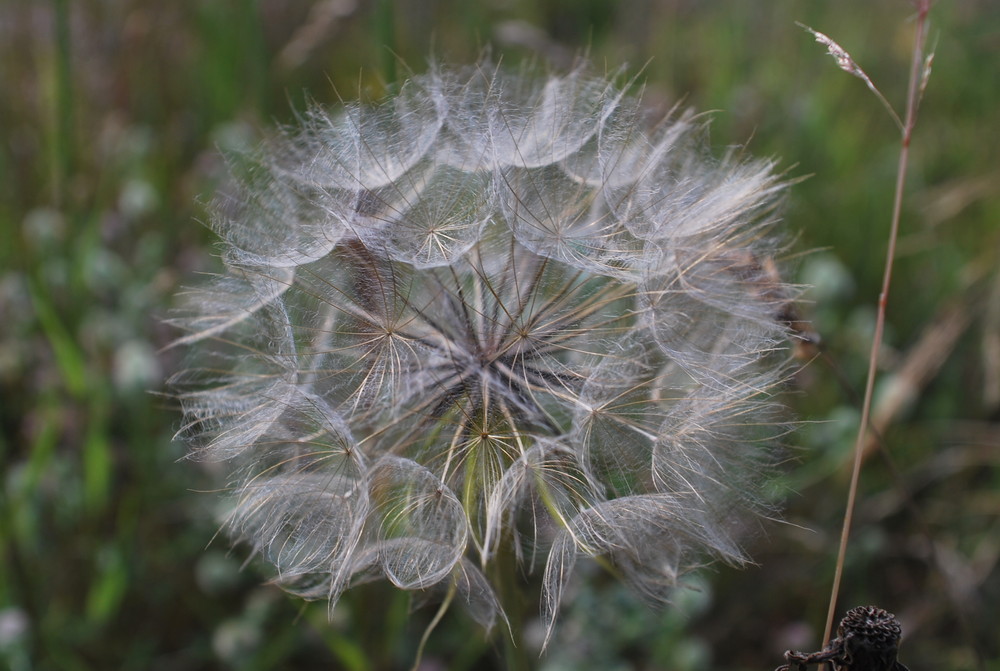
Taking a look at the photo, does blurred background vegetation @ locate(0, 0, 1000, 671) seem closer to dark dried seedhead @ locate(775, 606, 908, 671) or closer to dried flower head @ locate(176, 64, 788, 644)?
dried flower head @ locate(176, 64, 788, 644)

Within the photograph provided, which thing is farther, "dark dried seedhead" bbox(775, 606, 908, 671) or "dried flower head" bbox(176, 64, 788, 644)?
"dried flower head" bbox(176, 64, 788, 644)

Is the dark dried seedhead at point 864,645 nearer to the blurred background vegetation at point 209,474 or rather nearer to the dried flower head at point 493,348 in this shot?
the dried flower head at point 493,348

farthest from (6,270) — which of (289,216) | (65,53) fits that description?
(289,216)

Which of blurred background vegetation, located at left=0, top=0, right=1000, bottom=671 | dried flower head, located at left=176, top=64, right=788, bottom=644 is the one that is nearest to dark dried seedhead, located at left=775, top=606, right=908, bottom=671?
dried flower head, located at left=176, top=64, right=788, bottom=644

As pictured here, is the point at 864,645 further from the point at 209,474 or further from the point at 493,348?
the point at 209,474

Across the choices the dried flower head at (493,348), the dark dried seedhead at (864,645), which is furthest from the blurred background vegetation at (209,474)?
the dark dried seedhead at (864,645)

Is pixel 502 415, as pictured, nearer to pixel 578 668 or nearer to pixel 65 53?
pixel 578 668

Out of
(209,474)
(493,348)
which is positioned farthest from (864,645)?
(209,474)
